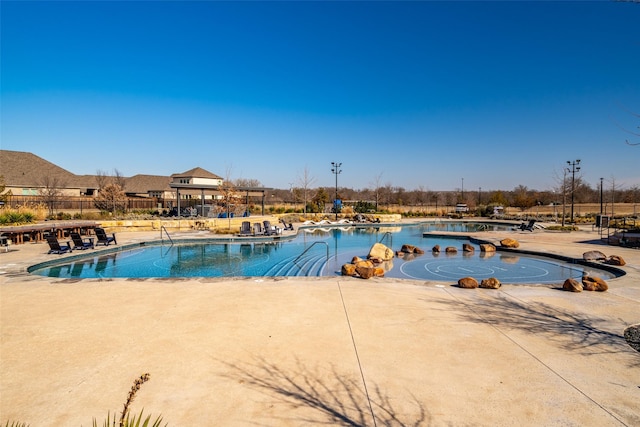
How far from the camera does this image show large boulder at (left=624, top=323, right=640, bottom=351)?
493 cm

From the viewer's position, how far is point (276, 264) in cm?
1248

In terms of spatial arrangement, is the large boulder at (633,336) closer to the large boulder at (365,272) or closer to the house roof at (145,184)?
the large boulder at (365,272)

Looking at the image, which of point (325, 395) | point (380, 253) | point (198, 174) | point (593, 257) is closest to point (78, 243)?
point (380, 253)

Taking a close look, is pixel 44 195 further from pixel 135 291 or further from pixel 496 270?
pixel 496 270

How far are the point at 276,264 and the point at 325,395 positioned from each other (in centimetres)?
904

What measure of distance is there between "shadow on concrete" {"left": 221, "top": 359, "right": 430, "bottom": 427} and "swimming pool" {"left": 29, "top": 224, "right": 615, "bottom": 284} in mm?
6828

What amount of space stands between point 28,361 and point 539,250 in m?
15.8

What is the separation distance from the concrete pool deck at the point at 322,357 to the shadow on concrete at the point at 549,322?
0.11 feet

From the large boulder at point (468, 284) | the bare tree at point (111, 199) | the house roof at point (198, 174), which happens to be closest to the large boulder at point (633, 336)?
the large boulder at point (468, 284)

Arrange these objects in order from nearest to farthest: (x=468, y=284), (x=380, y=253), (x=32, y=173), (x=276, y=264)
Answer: (x=468, y=284) → (x=276, y=264) → (x=380, y=253) → (x=32, y=173)

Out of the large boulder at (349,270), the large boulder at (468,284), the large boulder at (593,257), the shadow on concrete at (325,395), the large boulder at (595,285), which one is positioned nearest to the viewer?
the shadow on concrete at (325,395)

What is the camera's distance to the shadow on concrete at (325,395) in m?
3.19

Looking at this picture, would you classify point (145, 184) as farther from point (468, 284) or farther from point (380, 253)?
point (468, 284)

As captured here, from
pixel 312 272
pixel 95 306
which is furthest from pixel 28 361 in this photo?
pixel 312 272
